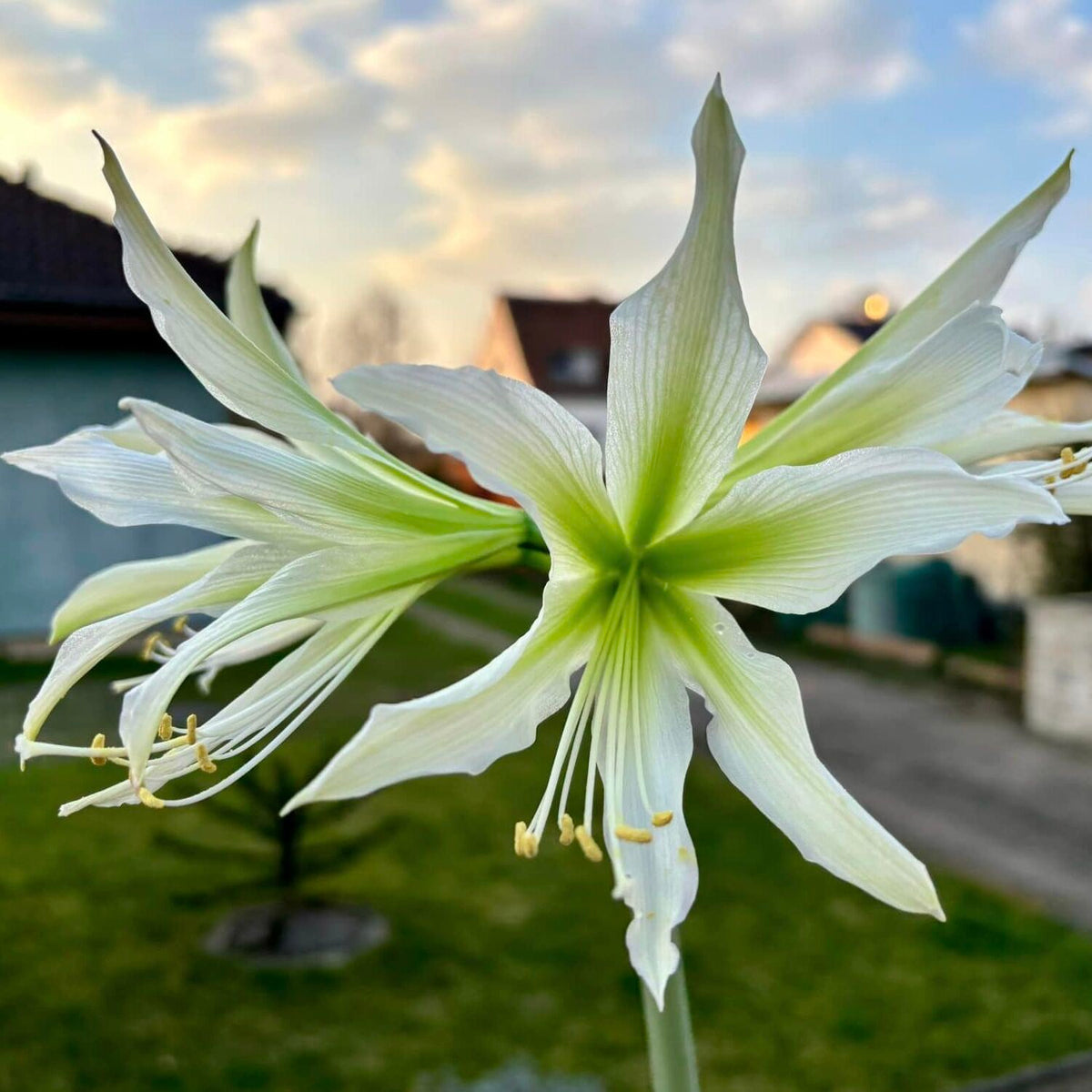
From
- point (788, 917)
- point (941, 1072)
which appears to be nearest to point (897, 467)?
point (941, 1072)

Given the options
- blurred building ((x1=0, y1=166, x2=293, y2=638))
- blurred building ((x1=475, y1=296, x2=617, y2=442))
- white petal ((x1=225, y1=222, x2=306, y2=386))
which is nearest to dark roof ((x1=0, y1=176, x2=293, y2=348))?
blurred building ((x1=0, y1=166, x2=293, y2=638))

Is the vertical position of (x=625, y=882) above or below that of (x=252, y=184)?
below

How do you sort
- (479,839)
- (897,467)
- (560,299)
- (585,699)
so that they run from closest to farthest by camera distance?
1. (897,467)
2. (585,699)
3. (479,839)
4. (560,299)

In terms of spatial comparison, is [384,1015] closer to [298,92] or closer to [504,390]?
[298,92]

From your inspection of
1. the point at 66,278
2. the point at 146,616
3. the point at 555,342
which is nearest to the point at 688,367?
the point at 146,616

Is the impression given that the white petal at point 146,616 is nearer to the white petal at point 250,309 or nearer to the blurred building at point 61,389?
the white petal at point 250,309

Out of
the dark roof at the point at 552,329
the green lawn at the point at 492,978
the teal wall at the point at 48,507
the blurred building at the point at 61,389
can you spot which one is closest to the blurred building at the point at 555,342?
the dark roof at the point at 552,329
